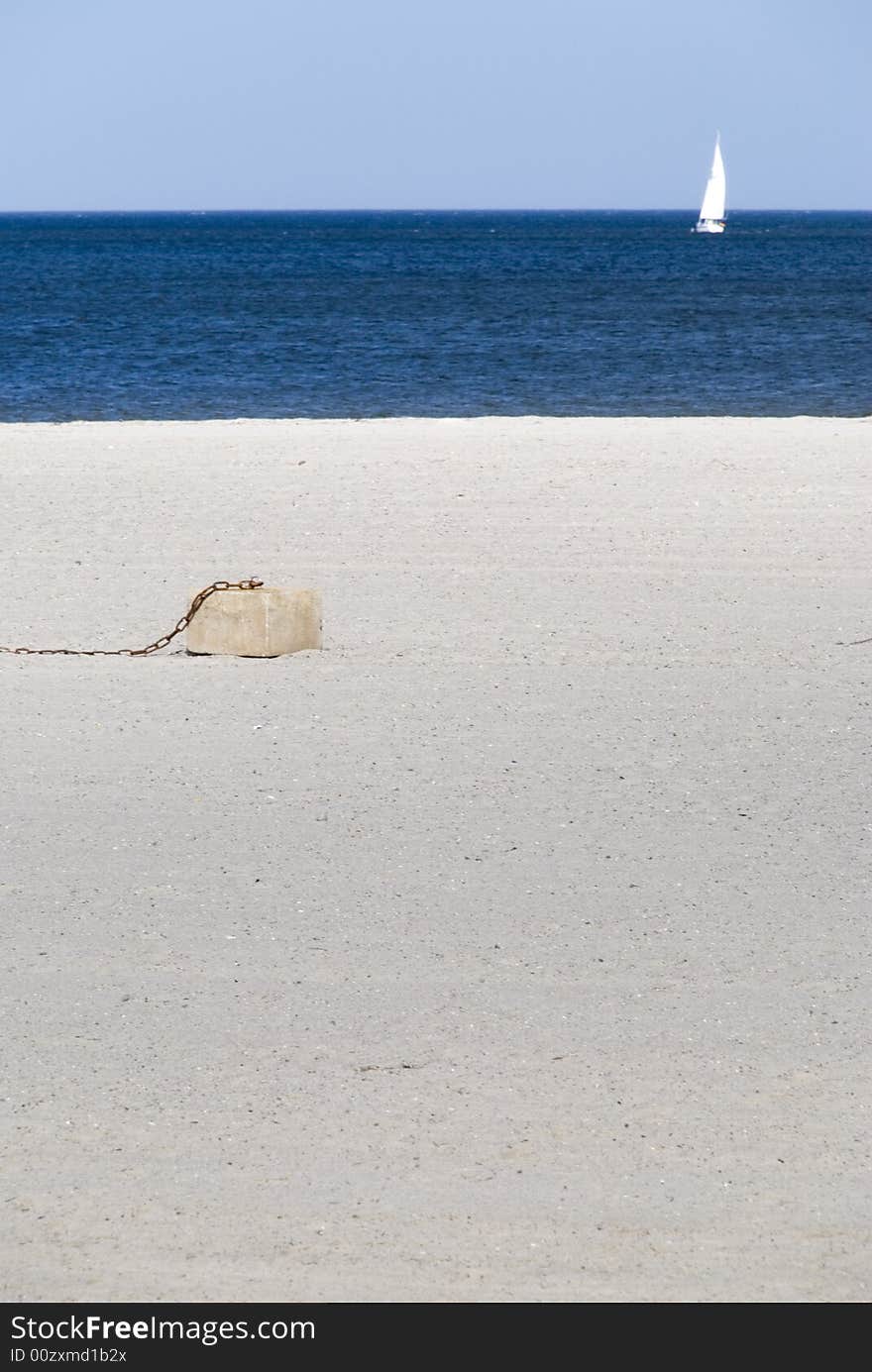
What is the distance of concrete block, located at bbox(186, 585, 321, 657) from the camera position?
7.15 metres

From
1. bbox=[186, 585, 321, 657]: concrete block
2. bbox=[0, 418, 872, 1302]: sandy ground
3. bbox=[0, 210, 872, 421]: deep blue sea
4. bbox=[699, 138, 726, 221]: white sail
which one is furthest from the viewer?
bbox=[699, 138, 726, 221]: white sail

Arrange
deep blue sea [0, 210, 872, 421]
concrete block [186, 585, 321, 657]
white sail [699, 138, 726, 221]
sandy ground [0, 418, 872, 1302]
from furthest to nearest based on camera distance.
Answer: white sail [699, 138, 726, 221] < deep blue sea [0, 210, 872, 421] < concrete block [186, 585, 321, 657] < sandy ground [0, 418, 872, 1302]

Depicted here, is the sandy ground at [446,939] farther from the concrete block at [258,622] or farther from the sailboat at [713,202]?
the sailboat at [713,202]

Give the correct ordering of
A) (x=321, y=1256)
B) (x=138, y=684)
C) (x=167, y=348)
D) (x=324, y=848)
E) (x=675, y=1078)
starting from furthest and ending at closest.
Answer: (x=167, y=348)
(x=138, y=684)
(x=324, y=848)
(x=675, y=1078)
(x=321, y=1256)

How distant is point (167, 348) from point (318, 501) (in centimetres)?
2217

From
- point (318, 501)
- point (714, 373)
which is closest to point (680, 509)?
point (318, 501)

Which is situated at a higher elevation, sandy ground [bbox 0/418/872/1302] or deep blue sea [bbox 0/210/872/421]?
sandy ground [bbox 0/418/872/1302]

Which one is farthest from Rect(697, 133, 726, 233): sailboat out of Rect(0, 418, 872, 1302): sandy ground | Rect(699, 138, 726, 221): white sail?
Rect(0, 418, 872, 1302): sandy ground

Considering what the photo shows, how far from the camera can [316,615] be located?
23.8 feet

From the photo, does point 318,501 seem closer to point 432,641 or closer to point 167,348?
point 432,641

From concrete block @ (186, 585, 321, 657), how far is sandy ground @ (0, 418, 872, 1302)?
5.2 inches

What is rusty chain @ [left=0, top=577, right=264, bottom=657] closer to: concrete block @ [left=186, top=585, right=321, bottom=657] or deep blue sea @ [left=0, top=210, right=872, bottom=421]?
concrete block @ [left=186, top=585, right=321, bottom=657]

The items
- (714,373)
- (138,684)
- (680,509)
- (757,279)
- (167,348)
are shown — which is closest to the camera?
(138,684)

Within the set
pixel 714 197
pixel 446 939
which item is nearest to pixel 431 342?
pixel 446 939
